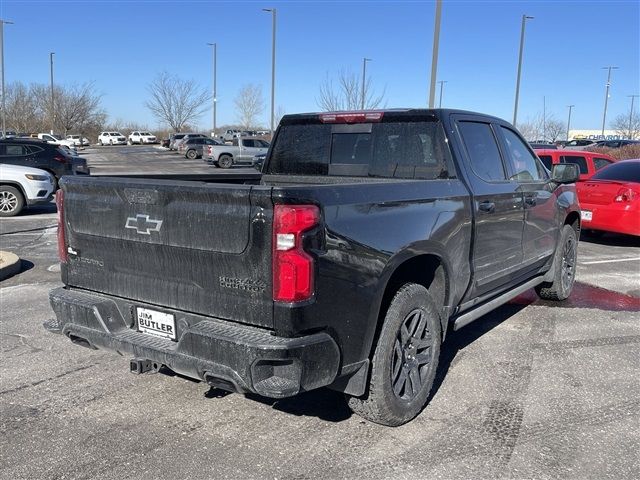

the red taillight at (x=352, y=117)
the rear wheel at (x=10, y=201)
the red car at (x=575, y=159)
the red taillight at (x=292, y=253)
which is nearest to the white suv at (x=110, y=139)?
the rear wheel at (x=10, y=201)

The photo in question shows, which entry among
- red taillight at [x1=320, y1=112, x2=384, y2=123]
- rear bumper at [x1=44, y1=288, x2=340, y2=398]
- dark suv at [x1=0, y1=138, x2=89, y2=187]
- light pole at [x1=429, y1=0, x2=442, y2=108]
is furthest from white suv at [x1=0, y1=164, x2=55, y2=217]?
rear bumper at [x1=44, y1=288, x2=340, y2=398]

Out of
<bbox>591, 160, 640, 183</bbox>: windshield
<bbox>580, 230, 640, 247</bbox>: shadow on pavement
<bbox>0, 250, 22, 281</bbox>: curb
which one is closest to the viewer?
<bbox>0, 250, 22, 281</bbox>: curb

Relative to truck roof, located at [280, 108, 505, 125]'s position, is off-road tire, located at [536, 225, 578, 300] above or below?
below

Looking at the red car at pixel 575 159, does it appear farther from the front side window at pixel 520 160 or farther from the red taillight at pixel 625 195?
the front side window at pixel 520 160

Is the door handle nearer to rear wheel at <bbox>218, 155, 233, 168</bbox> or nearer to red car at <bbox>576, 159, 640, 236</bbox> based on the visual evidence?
red car at <bbox>576, 159, 640, 236</bbox>

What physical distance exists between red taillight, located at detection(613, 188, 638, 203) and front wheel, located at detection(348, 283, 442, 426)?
7.76 metres

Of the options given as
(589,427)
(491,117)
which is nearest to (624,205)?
(491,117)

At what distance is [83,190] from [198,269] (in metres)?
1.07

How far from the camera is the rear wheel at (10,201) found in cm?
1309

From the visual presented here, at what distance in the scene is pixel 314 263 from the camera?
285 cm

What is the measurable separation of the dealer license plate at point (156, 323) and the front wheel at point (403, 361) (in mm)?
1146

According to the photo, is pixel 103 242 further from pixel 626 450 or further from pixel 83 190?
pixel 626 450

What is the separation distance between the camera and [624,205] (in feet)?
33.4

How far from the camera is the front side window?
521 centimetres
